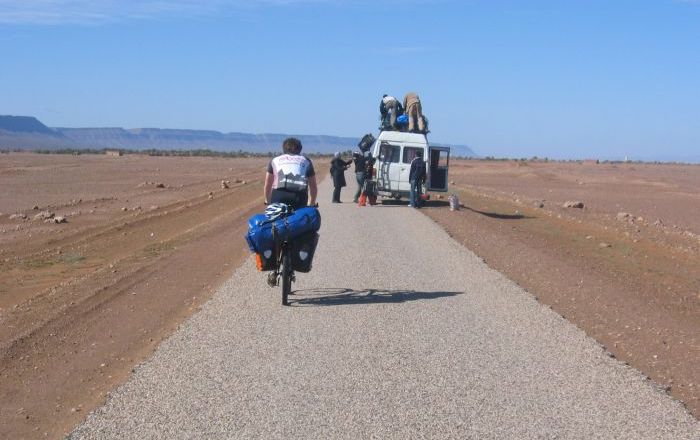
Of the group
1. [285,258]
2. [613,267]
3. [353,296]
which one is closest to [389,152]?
[613,267]

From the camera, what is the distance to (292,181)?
10422 mm

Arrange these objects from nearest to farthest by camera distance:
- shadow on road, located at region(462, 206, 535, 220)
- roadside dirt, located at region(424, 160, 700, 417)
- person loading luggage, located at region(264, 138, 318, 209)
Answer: roadside dirt, located at region(424, 160, 700, 417), person loading luggage, located at region(264, 138, 318, 209), shadow on road, located at region(462, 206, 535, 220)

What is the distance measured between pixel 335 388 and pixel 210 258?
865 cm

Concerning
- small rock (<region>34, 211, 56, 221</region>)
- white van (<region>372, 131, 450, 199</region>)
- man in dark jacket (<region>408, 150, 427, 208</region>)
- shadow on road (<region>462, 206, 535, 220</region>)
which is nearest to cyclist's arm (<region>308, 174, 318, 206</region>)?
man in dark jacket (<region>408, 150, 427, 208</region>)

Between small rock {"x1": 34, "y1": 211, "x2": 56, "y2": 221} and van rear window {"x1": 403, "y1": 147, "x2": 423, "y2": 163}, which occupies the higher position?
van rear window {"x1": 403, "y1": 147, "x2": 423, "y2": 163}

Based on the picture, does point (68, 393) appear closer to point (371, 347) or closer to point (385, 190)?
point (371, 347)

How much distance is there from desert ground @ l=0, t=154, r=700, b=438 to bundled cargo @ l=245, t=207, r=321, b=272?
1087mm

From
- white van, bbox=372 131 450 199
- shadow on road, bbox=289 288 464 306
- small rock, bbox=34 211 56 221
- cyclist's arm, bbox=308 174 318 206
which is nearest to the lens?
cyclist's arm, bbox=308 174 318 206

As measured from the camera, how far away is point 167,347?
27.6 feet

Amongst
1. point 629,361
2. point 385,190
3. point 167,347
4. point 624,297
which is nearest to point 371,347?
point 167,347

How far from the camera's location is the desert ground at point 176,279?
812 centimetres

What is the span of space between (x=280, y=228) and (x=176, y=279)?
11.5ft

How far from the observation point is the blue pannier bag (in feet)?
33.5

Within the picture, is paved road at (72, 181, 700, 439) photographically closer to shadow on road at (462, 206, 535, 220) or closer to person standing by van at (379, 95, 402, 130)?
shadow on road at (462, 206, 535, 220)
